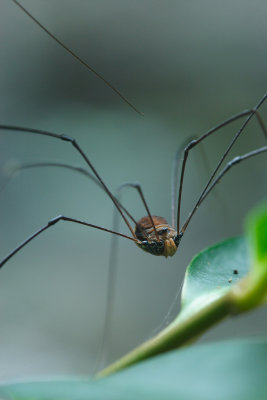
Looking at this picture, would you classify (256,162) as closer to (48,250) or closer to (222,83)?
(222,83)

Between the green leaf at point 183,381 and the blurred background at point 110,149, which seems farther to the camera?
the blurred background at point 110,149

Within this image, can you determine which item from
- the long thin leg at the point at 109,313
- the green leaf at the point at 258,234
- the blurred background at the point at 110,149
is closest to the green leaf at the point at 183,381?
the green leaf at the point at 258,234

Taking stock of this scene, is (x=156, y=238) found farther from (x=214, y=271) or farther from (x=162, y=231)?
(x=214, y=271)

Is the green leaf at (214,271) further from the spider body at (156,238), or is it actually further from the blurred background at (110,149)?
the blurred background at (110,149)

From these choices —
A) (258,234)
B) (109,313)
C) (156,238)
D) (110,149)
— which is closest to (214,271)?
(258,234)

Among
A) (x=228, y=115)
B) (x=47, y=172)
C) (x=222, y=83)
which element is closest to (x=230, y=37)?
(x=222, y=83)
